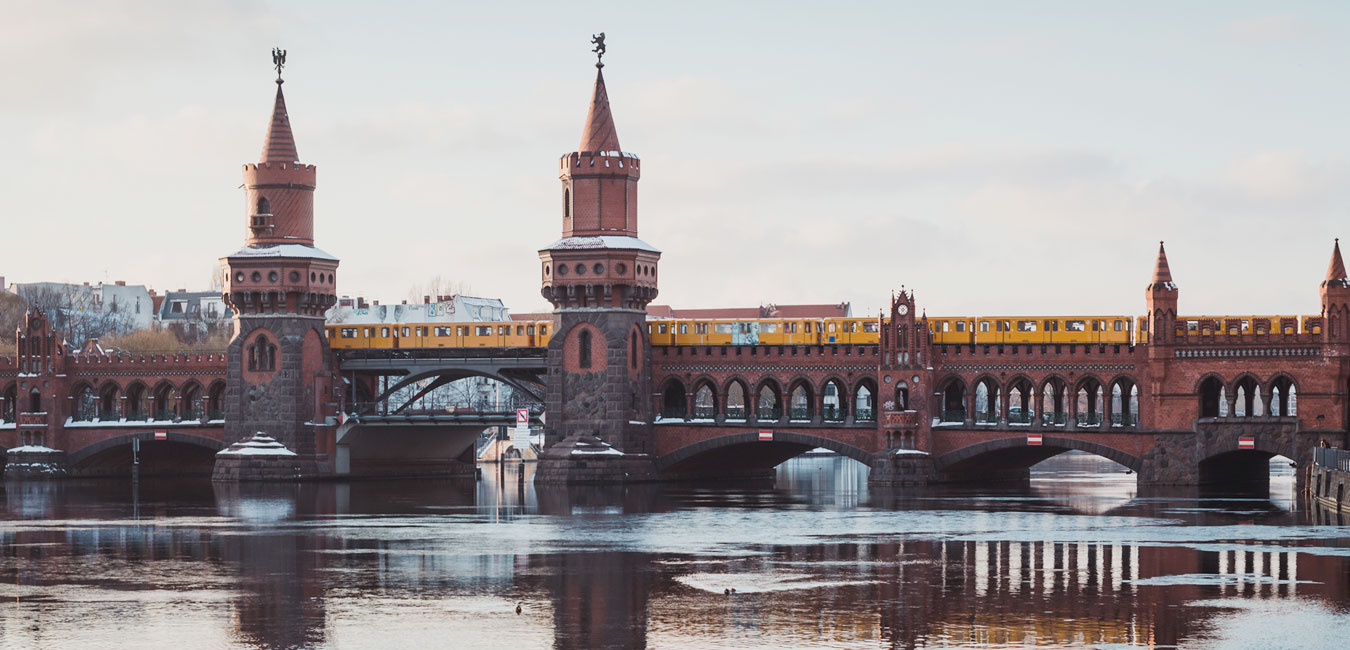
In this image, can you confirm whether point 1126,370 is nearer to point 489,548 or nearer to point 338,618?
point 489,548

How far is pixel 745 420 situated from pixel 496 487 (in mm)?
13761

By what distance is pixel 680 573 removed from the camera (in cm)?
4672

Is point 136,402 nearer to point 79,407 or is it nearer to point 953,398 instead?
point 79,407

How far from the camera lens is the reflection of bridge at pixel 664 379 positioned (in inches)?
3241

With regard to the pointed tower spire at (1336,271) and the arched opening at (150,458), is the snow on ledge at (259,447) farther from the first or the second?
the pointed tower spire at (1336,271)

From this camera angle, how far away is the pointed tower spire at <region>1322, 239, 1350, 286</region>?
8012 cm

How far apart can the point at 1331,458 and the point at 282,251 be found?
51348mm

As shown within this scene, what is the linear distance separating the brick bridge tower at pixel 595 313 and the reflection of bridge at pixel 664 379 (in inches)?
4.2

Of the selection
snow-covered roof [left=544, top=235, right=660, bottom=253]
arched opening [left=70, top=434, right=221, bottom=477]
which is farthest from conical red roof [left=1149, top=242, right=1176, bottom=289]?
arched opening [left=70, top=434, right=221, bottom=477]

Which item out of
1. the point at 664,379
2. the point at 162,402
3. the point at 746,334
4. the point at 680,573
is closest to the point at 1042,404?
the point at 746,334

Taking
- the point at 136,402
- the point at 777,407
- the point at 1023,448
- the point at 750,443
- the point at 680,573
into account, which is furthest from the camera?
the point at 136,402

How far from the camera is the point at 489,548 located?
5462cm

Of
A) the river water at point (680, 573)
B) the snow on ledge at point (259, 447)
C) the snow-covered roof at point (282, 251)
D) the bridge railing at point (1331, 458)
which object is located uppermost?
the snow-covered roof at point (282, 251)

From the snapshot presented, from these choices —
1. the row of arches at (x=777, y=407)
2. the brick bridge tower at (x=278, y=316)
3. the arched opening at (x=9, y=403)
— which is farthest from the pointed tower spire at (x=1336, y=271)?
the arched opening at (x=9, y=403)
